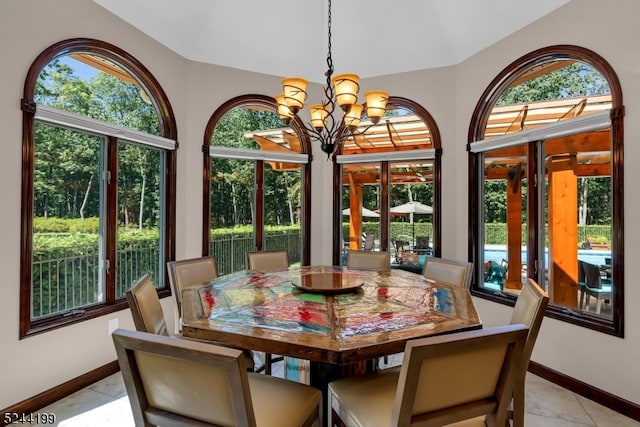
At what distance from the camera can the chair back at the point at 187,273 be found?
2675 mm

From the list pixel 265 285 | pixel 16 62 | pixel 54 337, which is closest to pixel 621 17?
pixel 265 285

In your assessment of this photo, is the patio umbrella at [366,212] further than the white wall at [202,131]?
Yes

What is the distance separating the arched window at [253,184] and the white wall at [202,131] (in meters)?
0.18

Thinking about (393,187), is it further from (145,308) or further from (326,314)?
(145,308)

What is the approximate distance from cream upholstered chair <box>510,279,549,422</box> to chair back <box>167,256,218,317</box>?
208 cm

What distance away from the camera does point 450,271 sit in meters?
2.90

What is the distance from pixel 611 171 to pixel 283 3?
3.52 meters

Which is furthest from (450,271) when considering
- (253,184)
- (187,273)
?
(253,184)

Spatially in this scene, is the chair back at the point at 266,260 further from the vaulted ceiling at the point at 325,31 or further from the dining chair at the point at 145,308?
the vaulted ceiling at the point at 325,31

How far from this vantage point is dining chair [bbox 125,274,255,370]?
1.76m

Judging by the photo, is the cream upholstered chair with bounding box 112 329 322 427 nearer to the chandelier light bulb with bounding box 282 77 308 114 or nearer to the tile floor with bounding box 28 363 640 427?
the tile floor with bounding box 28 363 640 427

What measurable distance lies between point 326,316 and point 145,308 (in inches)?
38.1

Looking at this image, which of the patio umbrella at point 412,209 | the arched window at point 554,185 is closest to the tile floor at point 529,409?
the arched window at point 554,185

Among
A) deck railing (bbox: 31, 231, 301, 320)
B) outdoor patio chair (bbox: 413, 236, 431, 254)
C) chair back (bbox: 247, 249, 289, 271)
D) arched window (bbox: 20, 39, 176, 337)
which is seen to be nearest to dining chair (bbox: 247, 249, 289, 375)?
chair back (bbox: 247, 249, 289, 271)
